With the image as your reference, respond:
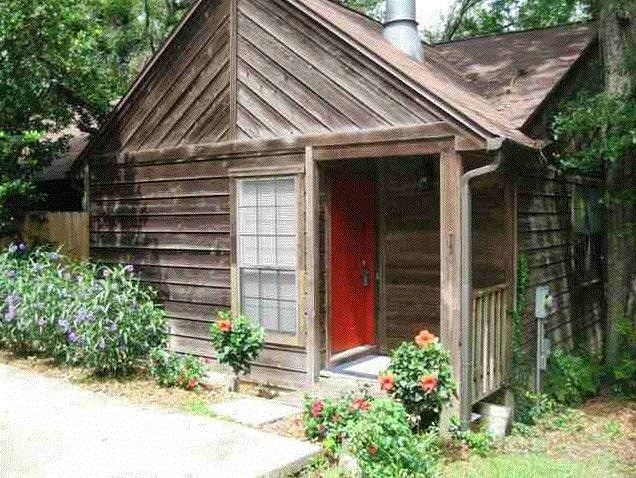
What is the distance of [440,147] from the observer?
20.4ft

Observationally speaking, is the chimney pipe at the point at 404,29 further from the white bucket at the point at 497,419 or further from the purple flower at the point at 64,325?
the purple flower at the point at 64,325

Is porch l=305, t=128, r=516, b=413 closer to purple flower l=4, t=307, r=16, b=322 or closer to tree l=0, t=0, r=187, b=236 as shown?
purple flower l=4, t=307, r=16, b=322

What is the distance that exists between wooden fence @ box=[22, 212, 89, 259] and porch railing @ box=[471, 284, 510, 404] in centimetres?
594

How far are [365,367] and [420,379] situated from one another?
207cm

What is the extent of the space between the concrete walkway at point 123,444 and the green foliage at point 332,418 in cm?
19

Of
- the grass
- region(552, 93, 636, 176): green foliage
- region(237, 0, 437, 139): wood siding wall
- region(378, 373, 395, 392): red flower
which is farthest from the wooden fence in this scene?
region(552, 93, 636, 176): green foliage

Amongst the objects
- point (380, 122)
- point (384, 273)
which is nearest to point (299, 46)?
point (380, 122)

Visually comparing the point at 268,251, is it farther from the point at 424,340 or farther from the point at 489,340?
the point at 489,340

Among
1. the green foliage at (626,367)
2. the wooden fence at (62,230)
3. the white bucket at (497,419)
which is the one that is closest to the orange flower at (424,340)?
the white bucket at (497,419)

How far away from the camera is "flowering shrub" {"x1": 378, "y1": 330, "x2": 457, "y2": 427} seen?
558 cm

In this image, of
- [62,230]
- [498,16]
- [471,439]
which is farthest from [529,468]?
[498,16]

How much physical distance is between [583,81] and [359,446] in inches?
271

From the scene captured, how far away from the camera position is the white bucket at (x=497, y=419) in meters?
6.38

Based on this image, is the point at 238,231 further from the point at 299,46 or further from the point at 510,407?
the point at 510,407
